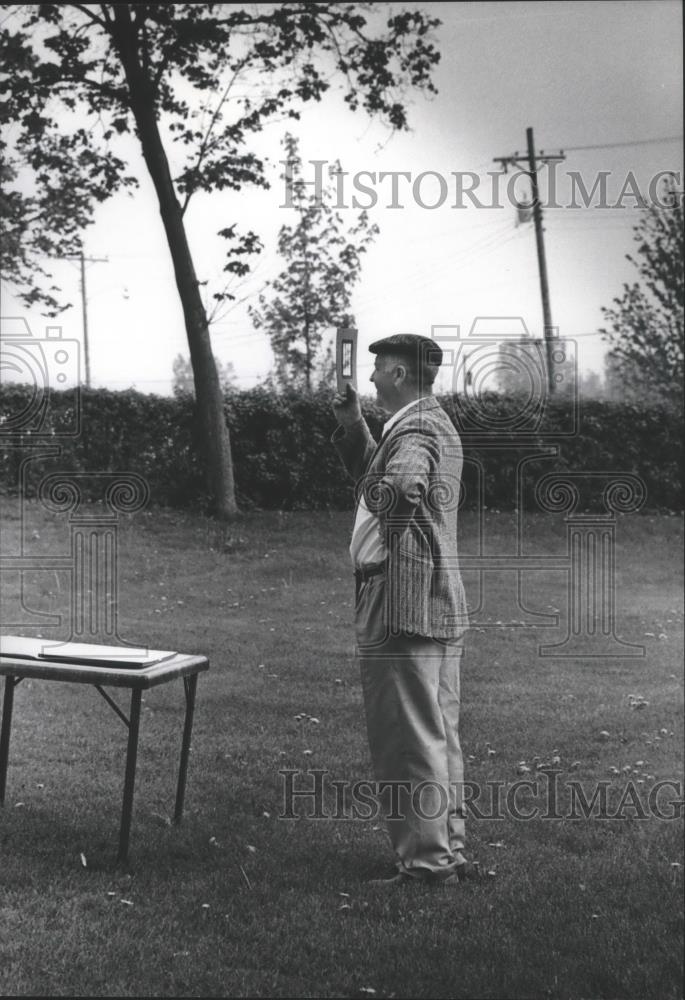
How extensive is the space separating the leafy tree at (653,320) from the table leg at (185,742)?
742cm

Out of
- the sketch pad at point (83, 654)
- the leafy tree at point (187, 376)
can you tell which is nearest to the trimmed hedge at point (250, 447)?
the leafy tree at point (187, 376)

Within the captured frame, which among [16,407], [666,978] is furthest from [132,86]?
[666,978]

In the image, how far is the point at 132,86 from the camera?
491 cm

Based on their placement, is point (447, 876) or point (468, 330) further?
point (468, 330)

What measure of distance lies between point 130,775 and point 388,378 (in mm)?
1614

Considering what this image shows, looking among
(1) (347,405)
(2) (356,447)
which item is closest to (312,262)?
(2) (356,447)

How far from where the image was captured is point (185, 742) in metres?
4.20

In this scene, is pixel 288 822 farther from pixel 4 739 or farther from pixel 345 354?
pixel 345 354

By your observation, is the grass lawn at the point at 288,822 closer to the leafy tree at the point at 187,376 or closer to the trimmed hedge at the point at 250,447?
the trimmed hedge at the point at 250,447

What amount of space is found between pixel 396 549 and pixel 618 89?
3020mm

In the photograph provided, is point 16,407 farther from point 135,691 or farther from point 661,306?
point 661,306

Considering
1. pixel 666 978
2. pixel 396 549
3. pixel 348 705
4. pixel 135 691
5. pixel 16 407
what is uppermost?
pixel 16 407

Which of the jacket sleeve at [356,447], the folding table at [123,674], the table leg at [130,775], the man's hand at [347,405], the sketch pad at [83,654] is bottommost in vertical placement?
the table leg at [130,775]

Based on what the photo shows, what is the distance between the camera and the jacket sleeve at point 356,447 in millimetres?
3941
